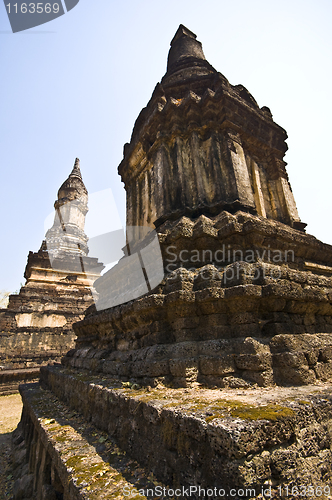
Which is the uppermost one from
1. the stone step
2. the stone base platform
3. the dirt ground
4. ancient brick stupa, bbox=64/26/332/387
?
ancient brick stupa, bbox=64/26/332/387

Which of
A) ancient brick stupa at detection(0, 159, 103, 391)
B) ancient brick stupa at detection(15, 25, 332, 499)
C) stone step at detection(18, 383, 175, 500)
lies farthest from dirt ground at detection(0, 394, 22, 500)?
ancient brick stupa at detection(0, 159, 103, 391)

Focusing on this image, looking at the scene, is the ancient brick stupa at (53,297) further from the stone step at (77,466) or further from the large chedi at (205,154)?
the large chedi at (205,154)

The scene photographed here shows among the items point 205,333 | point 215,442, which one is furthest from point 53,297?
point 215,442

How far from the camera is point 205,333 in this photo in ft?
9.40

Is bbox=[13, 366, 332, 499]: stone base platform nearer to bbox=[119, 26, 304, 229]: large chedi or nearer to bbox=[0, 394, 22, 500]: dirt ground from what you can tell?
bbox=[0, 394, 22, 500]: dirt ground

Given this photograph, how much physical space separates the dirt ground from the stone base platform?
1.81 meters

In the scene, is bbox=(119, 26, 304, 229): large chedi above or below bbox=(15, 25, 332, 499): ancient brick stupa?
above

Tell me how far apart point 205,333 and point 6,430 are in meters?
5.47

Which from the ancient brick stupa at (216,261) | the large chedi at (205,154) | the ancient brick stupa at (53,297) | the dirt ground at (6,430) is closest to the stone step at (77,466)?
the dirt ground at (6,430)

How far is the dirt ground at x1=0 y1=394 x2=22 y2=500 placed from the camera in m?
3.62

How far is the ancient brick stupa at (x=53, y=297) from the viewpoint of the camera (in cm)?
1052

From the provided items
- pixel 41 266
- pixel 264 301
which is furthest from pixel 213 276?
pixel 41 266

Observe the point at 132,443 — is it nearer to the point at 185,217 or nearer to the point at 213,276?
the point at 213,276

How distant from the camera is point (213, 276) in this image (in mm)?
3035
